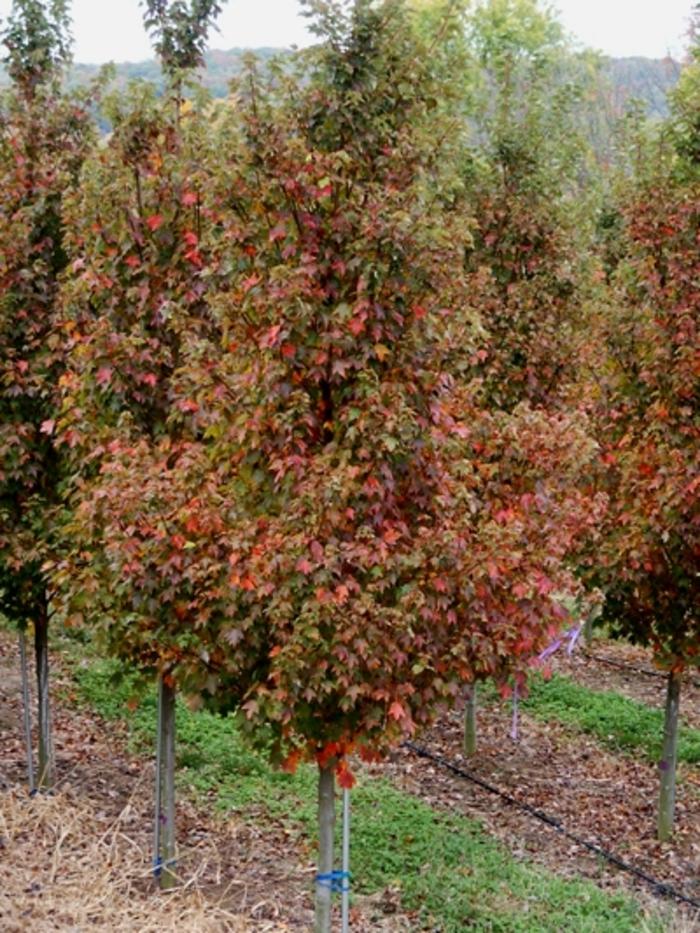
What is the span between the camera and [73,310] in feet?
22.7

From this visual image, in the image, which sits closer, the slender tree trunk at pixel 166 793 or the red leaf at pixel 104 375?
the red leaf at pixel 104 375

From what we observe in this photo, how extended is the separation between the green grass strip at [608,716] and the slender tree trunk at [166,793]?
5554 millimetres

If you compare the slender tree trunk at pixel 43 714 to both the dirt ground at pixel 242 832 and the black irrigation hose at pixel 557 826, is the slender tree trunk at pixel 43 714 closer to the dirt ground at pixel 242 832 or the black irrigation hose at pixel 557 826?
the dirt ground at pixel 242 832

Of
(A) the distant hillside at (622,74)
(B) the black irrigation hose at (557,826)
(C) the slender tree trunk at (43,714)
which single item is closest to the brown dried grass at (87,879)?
(C) the slender tree trunk at (43,714)

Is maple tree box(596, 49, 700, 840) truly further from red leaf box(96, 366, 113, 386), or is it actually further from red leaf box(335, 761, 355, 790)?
red leaf box(96, 366, 113, 386)

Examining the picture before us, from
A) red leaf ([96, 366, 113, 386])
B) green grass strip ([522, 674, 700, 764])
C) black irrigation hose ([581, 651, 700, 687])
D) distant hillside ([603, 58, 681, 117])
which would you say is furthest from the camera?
distant hillside ([603, 58, 681, 117])

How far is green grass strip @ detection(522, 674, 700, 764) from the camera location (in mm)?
11234

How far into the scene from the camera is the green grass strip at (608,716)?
11.2 metres

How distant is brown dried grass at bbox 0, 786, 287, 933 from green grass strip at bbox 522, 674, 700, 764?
5.09m

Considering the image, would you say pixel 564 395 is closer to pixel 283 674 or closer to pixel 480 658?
pixel 480 658

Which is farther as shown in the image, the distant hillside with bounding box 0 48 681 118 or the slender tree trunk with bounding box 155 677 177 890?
the distant hillside with bounding box 0 48 681 118

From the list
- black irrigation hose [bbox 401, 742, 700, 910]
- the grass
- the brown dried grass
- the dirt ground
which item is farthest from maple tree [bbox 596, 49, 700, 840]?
the brown dried grass

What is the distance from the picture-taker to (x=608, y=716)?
12.0 m

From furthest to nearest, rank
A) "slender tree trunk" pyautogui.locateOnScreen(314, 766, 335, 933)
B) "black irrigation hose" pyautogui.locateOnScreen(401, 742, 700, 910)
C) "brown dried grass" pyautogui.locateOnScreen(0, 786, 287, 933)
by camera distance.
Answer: "black irrigation hose" pyautogui.locateOnScreen(401, 742, 700, 910), "brown dried grass" pyautogui.locateOnScreen(0, 786, 287, 933), "slender tree trunk" pyautogui.locateOnScreen(314, 766, 335, 933)
